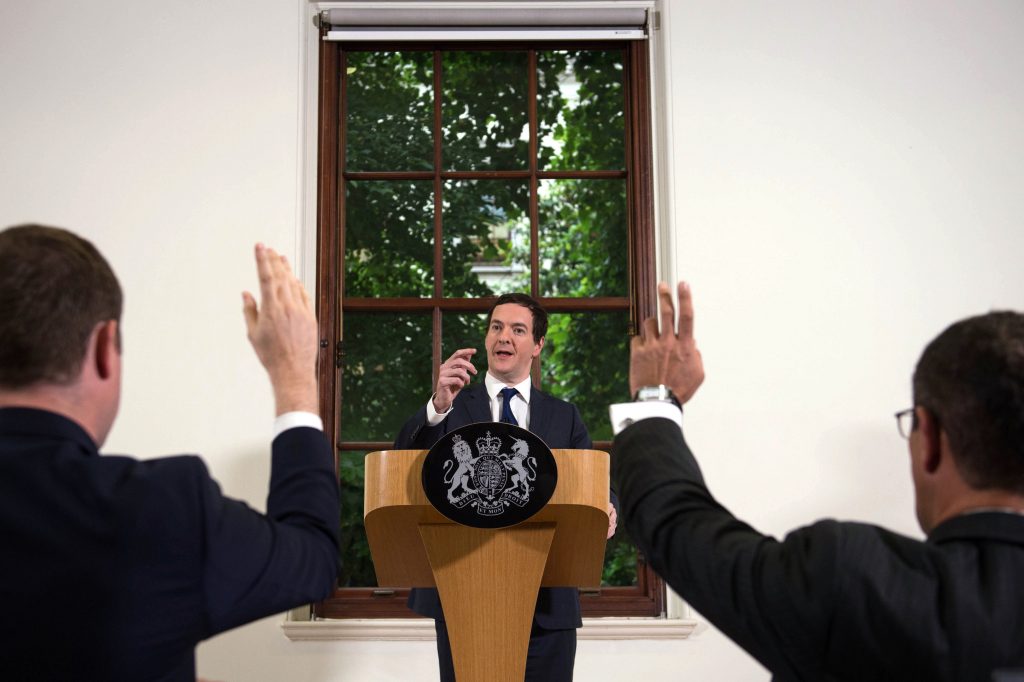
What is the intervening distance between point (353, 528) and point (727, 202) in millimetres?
2034

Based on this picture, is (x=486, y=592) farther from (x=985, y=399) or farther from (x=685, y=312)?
(x=985, y=399)

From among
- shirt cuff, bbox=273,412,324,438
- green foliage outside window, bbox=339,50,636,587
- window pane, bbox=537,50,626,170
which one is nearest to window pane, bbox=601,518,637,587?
green foliage outside window, bbox=339,50,636,587

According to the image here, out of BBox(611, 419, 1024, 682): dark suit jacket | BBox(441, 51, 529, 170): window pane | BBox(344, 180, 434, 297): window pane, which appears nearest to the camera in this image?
BBox(611, 419, 1024, 682): dark suit jacket

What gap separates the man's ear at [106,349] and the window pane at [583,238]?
3.24 m

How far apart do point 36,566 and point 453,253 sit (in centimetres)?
341

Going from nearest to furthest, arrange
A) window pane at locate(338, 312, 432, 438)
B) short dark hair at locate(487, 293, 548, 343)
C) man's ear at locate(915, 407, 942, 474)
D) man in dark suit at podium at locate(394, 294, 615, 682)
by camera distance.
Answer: man's ear at locate(915, 407, 942, 474), man in dark suit at podium at locate(394, 294, 615, 682), short dark hair at locate(487, 293, 548, 343), window pane at locate(338, 312, 432, 438)

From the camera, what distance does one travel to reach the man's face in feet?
11.1

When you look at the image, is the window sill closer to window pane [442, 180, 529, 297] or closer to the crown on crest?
window pane [442, 180, 529, 297]

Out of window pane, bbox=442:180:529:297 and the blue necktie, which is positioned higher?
window pane, bbox=442:180:529:297

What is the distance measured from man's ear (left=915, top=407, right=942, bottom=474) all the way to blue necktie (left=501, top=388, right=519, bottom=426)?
2.14m

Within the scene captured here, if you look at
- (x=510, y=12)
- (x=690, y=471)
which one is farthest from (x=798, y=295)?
(x=690, y=471)

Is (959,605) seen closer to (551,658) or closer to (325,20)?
(551,658)

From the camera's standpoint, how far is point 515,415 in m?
3.32

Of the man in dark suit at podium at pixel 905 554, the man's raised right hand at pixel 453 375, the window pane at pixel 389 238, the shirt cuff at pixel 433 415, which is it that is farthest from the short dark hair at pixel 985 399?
the window pane at pixel 389 238
